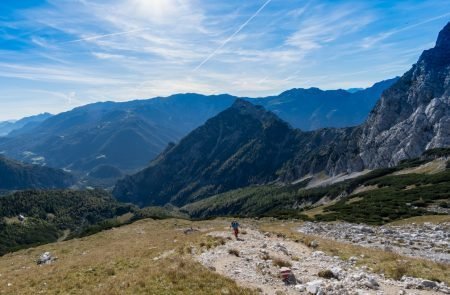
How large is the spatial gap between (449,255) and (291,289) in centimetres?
2216

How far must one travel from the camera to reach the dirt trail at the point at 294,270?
1769 centimetres

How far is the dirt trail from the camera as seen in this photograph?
17.7 metres

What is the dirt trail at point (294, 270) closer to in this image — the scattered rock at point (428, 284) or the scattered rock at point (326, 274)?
the scattered rock at point (326, 274)

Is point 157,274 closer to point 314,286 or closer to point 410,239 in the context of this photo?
point 314,286

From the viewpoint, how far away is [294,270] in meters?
21.7

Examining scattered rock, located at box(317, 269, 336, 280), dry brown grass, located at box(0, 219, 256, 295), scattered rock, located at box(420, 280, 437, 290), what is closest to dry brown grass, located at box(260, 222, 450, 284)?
scattered rock, located at box(420, 280, 437, 290)

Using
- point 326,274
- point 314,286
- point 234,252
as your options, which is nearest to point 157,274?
point 234,252

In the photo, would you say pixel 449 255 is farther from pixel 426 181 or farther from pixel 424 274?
pixel 426 181

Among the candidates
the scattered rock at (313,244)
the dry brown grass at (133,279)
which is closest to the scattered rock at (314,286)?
the dry brown grass at (133,279)

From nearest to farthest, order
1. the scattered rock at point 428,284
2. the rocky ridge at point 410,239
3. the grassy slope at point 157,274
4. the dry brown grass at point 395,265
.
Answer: the grassy slope at point 157,274 < the scattered rock at point 428,284 < the dry brown grass at point 395,265 < the rocky ridge at point 410,239

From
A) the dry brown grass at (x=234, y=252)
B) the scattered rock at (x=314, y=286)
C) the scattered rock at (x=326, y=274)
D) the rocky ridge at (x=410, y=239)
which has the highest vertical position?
the scattered rock at (x=314, y=286)

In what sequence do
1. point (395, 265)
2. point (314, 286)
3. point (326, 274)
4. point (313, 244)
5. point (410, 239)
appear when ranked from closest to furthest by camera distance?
point (314, 286), point (326, 274), point (395, 265), point (313, 244), point (410, 239)

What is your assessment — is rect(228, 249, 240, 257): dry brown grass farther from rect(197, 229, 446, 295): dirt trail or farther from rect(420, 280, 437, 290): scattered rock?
rect(420, 280, 437, 290): scattered rock

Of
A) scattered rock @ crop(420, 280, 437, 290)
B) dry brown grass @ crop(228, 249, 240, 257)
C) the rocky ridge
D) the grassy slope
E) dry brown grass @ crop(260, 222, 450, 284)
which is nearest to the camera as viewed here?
the grassy slope
